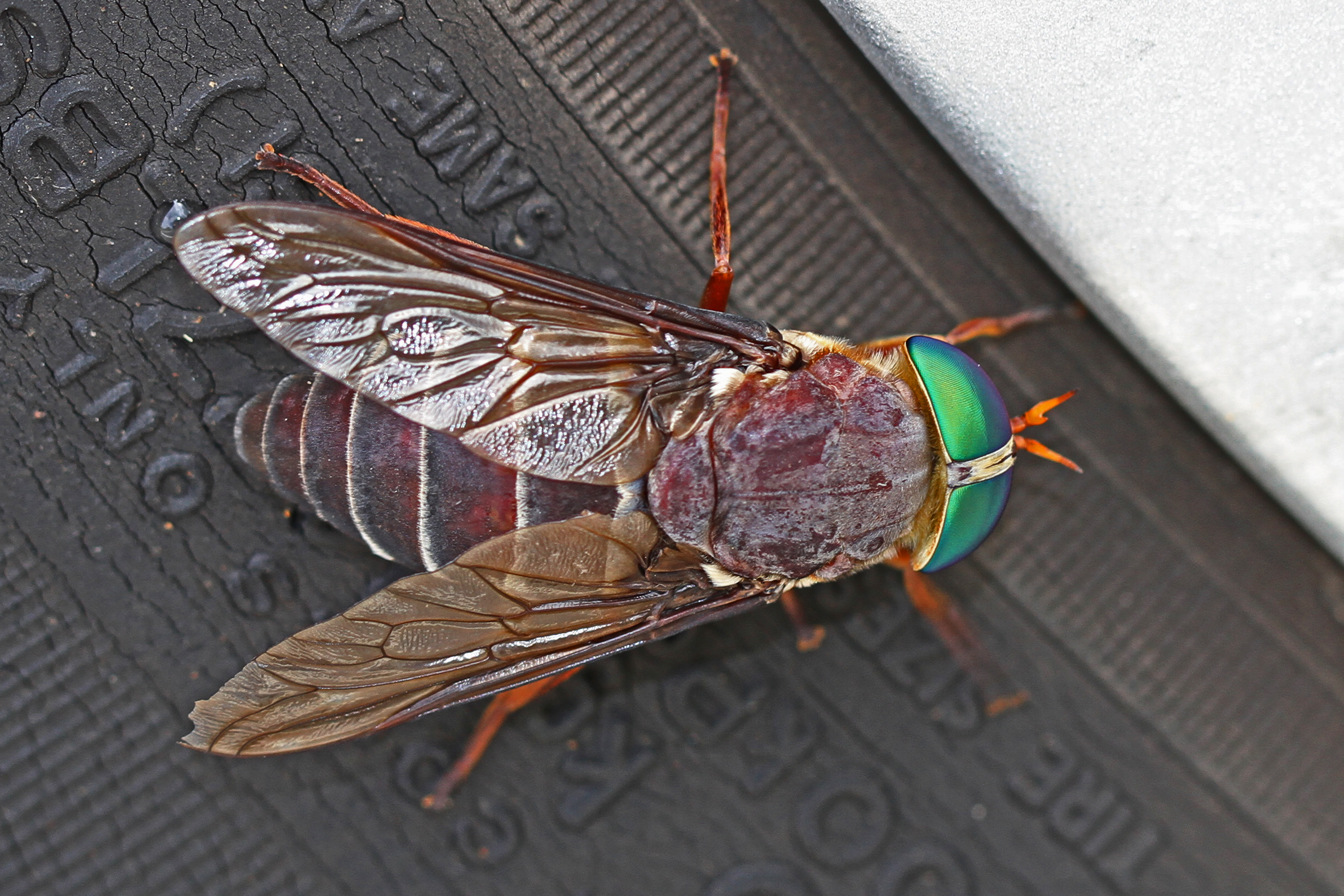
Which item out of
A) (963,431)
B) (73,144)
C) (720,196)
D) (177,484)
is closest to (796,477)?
(963,431)

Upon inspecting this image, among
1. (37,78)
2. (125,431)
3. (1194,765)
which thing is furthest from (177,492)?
(1194,765)

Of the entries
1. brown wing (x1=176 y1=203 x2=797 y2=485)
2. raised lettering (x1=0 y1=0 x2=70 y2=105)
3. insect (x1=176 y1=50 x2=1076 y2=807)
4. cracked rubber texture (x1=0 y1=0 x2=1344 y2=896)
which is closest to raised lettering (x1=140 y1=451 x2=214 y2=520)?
cracked rubber texture (x1=0 y1=0 x2=1344 y2=896)

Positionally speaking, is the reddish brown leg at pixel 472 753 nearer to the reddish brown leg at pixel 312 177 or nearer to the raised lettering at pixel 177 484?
the raised lettering at pixel 177 484

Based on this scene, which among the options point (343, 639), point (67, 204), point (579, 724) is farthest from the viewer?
point (579, 724)

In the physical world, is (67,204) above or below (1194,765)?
above

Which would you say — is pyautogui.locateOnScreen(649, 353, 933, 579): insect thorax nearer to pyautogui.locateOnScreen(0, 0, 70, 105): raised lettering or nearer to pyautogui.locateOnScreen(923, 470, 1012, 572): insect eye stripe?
pyautogui.locateOnScreen(923, 470, 1012, 572): insect eye stripe

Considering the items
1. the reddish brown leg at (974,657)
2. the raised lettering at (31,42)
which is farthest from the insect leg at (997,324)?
the raised lettering at (31,42)

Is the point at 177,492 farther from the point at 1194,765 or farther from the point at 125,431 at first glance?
the point at 1194,765
